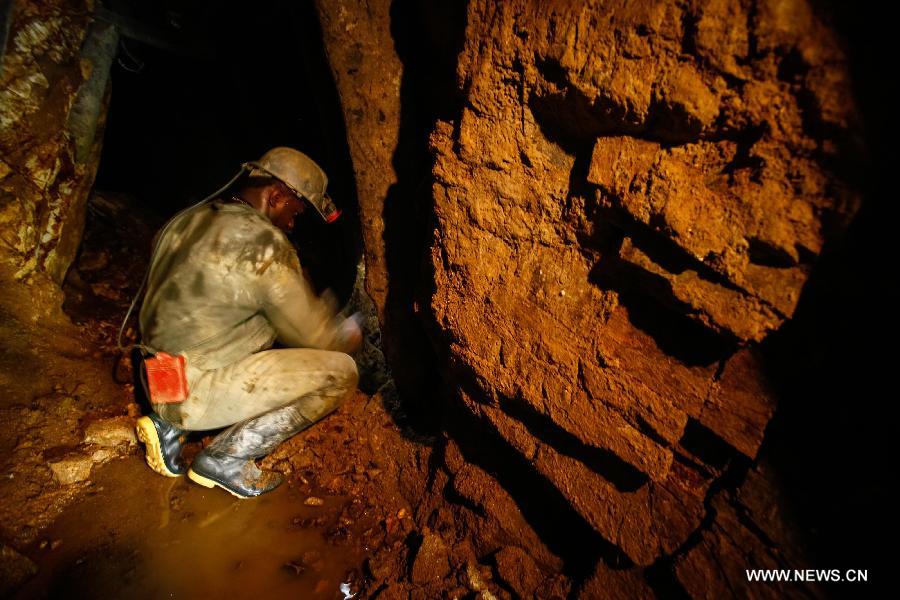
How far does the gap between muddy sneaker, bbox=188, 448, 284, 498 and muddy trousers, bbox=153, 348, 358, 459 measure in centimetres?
5

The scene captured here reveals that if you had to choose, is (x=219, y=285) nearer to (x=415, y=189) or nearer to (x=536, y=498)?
(x=415, y=189)

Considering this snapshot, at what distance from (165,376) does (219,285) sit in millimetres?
780

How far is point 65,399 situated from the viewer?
9.18 feet

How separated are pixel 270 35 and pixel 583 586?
5.68m

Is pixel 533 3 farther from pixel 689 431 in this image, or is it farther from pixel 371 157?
pixel 689 431

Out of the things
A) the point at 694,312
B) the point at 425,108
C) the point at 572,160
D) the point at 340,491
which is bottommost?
the point at 340,491

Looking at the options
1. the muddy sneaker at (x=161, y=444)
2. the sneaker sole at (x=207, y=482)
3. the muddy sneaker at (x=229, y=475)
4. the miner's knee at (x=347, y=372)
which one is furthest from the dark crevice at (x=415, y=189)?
the muddy sneaker at (x=161, y=444)

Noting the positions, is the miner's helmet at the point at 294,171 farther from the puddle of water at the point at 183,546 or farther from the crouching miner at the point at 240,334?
the puddle of water at the point at 183,546

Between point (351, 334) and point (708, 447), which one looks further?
point (351, 334)

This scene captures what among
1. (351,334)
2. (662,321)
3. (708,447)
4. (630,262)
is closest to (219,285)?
(351,334)

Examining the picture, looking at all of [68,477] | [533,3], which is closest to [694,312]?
[533,3]

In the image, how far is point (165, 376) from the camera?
2488mm

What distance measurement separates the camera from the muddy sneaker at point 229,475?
8.28 feet

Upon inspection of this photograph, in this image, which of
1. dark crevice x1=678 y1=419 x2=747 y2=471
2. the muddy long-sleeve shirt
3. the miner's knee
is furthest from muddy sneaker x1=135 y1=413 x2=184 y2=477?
dark crevice x1=678 y1=419 x2=747 y2=471
